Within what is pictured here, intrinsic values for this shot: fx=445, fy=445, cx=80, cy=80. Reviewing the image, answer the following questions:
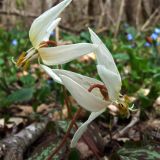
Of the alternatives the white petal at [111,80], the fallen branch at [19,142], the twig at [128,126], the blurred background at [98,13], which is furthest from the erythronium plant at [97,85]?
the blurred background at [98,13]

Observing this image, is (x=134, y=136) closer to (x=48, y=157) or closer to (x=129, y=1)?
(x=48, y=157)

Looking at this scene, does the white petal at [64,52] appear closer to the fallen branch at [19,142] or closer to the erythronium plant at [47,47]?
the erythronium plant at [47,47]

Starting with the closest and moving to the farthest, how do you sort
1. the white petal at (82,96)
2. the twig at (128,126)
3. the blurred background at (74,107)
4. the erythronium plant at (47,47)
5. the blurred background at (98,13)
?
the white petal at (82,96) < the erythronium plant at (47,47) < the blurred background at (74,107) < the twig at (128,126) < the blurred background at (98,13)

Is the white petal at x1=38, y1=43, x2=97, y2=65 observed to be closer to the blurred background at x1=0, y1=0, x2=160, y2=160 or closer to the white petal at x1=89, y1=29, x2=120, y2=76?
the white petal at x1=89, y1=29, x2=120, y2=76

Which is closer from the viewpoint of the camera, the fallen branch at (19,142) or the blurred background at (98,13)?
the fallen branch at (19,142)

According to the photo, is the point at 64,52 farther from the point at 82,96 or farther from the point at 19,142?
the point at 19,142

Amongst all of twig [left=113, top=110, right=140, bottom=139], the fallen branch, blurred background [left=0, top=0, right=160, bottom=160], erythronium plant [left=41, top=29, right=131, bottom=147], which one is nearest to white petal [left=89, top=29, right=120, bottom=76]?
erythronium plant [left=41, top=29, right=131, bottom=147]

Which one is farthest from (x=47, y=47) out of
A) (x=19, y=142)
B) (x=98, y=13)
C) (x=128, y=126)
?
(x=98, y=13)
